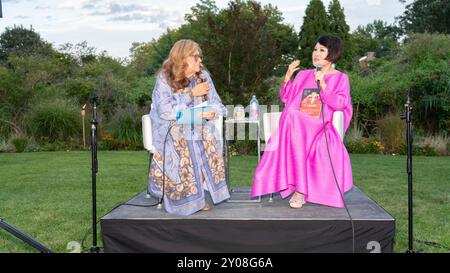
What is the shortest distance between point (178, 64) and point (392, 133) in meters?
8.22

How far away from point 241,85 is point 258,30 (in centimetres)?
122

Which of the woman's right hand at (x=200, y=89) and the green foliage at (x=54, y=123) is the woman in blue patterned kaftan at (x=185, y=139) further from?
the green foliage at (x=54, y=123)

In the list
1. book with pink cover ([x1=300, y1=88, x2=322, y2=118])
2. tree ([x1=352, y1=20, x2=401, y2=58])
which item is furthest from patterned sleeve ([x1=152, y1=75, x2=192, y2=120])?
tree ([x1=352, y1=20, x2=401, y2=58])

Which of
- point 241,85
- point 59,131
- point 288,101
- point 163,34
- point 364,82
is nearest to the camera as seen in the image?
point 288,101

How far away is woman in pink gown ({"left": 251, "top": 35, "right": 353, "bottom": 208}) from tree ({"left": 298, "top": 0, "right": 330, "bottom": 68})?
1850cm

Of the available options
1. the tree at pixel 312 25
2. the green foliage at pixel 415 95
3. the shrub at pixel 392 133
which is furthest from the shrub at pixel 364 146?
the tree at pixel 312 25

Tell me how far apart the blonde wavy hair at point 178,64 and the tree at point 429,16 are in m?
21.4

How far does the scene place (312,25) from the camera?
22641 mm

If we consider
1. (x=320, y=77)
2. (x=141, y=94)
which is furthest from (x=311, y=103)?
(x=141, y=94)

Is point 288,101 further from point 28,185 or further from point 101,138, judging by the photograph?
point 101,138

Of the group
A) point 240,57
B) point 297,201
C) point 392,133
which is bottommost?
point 297,201

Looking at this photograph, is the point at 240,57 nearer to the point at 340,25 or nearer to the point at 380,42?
the point at 340,25
